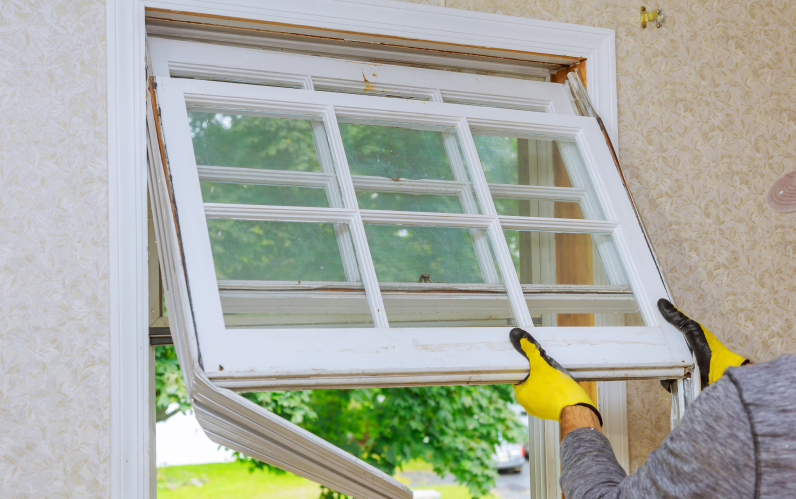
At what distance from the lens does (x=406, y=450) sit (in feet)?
15.6

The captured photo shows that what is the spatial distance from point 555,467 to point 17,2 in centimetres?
147

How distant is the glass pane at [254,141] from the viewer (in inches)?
42.8

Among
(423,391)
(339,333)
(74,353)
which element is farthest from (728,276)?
(423,391)

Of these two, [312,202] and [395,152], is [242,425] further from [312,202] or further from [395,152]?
[395,152]

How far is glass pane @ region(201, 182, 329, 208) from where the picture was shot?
3.41 feet

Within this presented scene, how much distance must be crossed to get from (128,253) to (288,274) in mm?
298

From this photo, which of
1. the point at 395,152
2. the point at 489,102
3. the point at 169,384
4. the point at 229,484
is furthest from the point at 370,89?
the point at 229,484

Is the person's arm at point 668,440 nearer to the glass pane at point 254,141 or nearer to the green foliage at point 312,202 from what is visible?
the green foliage at point 312,202

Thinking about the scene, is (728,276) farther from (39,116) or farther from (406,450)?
(406,450)

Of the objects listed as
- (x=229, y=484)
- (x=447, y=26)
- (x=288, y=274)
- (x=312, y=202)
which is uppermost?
(x=447, y=26)

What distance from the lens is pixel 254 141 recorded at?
3.69 feet

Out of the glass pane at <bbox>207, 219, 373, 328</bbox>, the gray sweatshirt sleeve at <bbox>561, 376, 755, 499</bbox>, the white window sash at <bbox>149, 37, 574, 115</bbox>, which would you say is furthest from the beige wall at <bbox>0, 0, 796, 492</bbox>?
the gray sweatshirt sleeve at <bbox>561, 376, 755, 499</bbox>

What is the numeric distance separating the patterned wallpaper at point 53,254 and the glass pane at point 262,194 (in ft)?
0.72

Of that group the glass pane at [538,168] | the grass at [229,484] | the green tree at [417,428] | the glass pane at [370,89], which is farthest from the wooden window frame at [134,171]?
the grass at [229,484]
